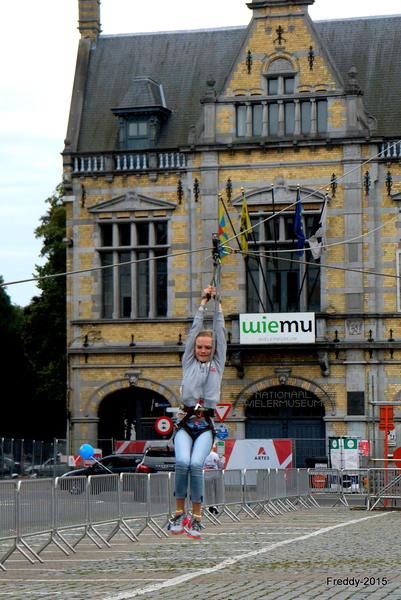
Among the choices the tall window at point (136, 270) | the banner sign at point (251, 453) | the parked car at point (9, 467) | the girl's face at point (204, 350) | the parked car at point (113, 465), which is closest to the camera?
the girl's face at point (204, 350)

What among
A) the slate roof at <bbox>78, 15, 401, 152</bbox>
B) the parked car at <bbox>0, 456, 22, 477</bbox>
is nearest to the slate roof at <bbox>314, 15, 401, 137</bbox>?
the slate roof at <bbox>78, 15, 401, 152</bbox>

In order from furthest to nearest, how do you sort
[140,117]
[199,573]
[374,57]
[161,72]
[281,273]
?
[161,72] < [374,57] < [140,117] < [281,273] < [199,573]

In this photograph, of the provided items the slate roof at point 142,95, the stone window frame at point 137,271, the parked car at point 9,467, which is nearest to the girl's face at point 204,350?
the stone window frame at point 137,271

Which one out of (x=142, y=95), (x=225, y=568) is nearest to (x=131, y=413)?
(x=142, y=95)

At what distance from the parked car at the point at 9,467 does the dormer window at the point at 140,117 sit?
10.9 meters

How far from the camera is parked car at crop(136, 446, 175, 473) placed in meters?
31.4

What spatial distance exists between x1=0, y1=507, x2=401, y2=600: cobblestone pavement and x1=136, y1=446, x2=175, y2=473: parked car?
50.9 ft

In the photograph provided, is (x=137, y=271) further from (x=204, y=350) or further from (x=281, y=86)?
(x=204, y=350)

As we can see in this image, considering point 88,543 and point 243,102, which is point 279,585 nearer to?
point 88,543

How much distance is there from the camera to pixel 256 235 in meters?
38.1

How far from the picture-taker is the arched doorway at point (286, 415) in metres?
37.9

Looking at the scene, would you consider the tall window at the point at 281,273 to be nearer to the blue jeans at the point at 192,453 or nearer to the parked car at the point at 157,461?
the parked car at the point at 157,461

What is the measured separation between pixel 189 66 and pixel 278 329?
33.0 ft

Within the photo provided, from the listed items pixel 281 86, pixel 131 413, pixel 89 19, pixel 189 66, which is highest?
pixel 89 19
